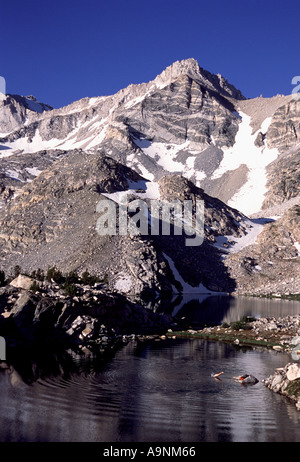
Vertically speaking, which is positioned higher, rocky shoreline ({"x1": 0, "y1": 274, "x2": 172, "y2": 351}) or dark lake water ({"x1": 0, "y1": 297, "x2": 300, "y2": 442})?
rocky shoreline ({"x1": 0, "y1": 274, "x2": 172, "y2": 351})

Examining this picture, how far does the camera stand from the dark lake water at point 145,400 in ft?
81.9

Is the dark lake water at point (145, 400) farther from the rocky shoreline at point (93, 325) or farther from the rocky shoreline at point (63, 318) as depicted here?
the rocky shoreline at point (63, 318)

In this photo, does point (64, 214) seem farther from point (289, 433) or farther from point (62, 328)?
point (289, 433)

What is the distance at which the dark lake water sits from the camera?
24969mm

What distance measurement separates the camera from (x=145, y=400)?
3083cm

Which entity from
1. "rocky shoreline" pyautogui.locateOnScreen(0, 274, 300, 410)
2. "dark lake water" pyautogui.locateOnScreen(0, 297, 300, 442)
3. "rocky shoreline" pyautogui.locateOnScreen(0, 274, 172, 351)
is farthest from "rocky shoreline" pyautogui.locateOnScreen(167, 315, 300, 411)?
"rocky shoreline" pyautogui.locateOnScreen(0, 274, 172, 351)

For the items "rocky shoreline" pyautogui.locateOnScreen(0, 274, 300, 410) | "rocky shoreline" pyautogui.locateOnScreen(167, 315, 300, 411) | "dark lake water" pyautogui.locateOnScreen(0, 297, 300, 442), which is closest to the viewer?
"dark lake water" pyautogui.locateOnScreen(0, 297, 300, 442)

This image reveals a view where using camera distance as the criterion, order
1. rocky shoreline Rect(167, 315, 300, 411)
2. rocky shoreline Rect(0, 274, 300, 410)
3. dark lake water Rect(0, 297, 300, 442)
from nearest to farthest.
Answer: dark lake water Rect(0, 297, 300, 442), rocky shoreline Rect(0, 274, 300, 410), rocky shoreline Rect(167, 315, 300, 411)

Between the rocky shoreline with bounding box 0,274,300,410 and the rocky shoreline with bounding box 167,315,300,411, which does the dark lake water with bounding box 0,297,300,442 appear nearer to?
the rocky shoreline with bounding box 167,315,300,411

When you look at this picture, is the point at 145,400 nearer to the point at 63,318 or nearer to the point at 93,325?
the point at 63,318

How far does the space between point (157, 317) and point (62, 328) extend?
1817cm

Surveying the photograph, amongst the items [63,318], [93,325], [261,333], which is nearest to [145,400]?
[63,318]

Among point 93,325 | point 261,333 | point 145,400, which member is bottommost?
point 145,400

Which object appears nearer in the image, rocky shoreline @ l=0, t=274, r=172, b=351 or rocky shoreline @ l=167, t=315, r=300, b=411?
rocky shoreline @ l=0, t=274, r=172, b=351
